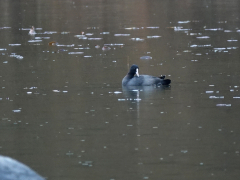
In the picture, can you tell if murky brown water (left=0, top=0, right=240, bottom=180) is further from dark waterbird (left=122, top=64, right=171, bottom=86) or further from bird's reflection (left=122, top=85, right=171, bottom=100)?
dark waterbird (left=122, top=64, right=171, bottom=86)

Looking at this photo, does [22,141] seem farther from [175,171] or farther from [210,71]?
[210,71]

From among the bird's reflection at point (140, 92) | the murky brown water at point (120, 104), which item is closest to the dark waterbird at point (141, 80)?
the bird's reflection at point (140, 92)

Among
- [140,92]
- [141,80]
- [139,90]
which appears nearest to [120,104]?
[140,92]

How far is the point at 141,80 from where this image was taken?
1625 cm

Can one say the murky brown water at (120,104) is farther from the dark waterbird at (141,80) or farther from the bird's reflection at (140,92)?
the dark waterbird at (141,80)

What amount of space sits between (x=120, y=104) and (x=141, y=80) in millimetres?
2703

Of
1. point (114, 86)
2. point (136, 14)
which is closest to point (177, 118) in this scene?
point (114, 86)

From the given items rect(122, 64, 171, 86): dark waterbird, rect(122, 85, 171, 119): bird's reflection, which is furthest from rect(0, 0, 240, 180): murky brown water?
rect(122, 64, 171, 86): dark waterbird

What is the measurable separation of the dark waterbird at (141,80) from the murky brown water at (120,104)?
9.5 inches

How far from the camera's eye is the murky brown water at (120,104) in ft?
30.9

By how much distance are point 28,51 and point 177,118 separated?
11.2 meters

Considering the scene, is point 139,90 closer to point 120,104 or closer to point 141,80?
point 141,80

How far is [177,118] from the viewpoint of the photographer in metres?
12.2

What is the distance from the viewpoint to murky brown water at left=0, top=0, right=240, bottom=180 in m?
9.43
